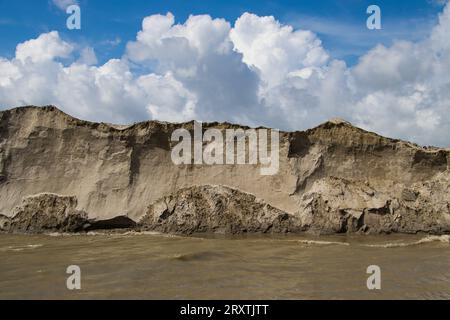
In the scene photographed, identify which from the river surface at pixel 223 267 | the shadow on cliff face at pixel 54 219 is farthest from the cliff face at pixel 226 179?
the river surface at pixel 223 267

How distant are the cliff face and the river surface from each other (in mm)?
671

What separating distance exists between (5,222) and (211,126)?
5541mm

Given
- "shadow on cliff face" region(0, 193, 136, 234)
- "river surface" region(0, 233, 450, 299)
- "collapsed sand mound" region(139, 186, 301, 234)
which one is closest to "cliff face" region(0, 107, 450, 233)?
"collapsed sand mound" region(139, 186, 301, 234)

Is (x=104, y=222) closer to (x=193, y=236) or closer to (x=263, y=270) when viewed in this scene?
(x=193, y=236)

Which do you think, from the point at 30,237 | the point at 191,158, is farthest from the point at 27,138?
the point at 191,158

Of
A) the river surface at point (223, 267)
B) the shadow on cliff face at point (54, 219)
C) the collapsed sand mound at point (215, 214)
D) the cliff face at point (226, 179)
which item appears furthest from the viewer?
the shadow on cliff face at point (54, 219)

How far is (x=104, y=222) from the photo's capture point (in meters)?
10.6

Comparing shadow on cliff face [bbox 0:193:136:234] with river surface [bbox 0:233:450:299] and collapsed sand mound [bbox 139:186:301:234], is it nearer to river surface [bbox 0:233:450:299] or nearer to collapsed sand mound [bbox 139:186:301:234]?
river surface [bbox 0:233:450:299]

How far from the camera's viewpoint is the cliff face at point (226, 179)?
34.1ft

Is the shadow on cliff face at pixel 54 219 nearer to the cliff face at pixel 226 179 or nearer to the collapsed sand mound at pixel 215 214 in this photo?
the cliff face at pixel 226 179

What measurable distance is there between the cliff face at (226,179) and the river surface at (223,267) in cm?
67

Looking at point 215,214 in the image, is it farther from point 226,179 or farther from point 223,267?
point 223,267

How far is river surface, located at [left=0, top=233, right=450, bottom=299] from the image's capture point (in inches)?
200
